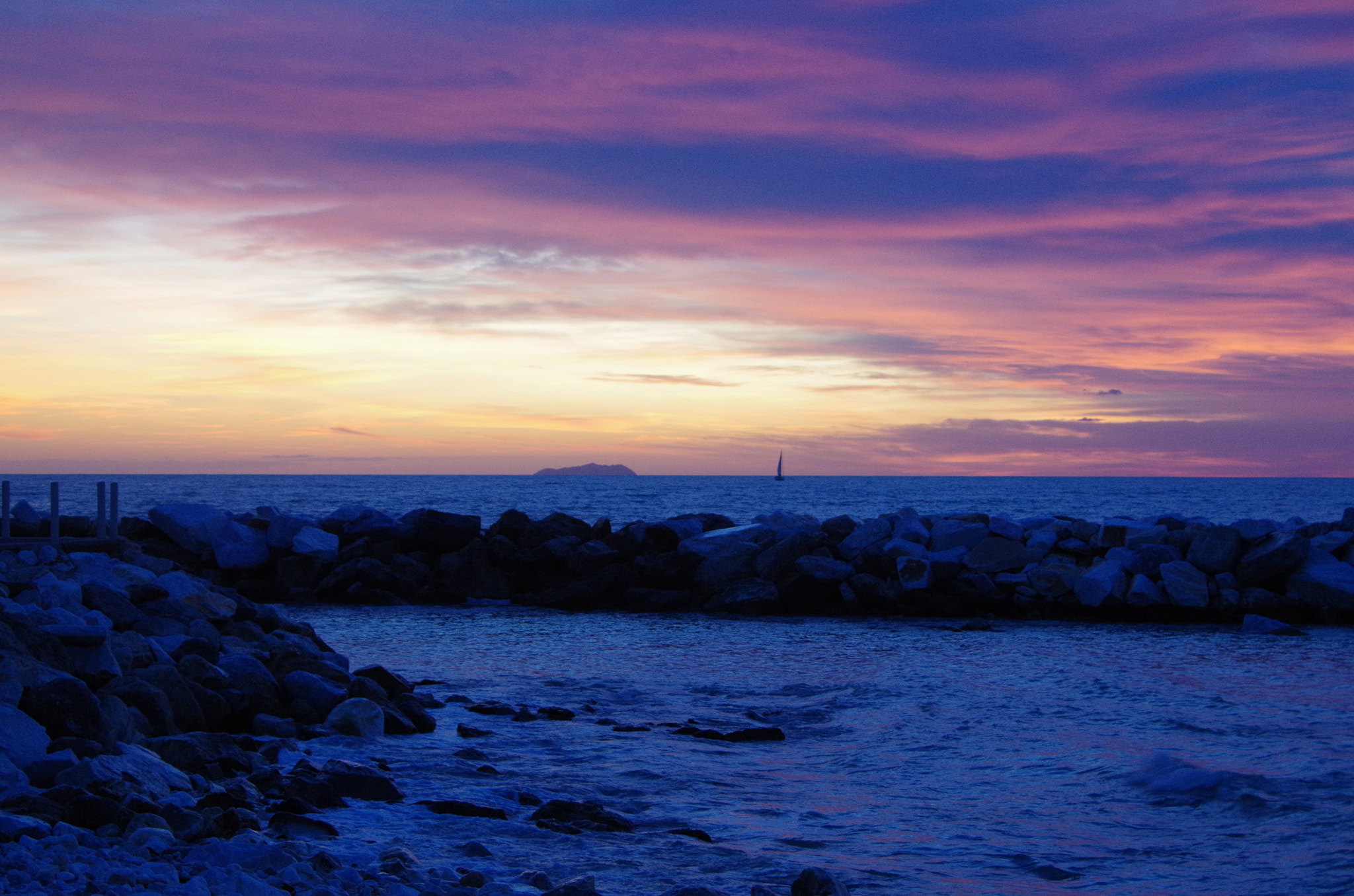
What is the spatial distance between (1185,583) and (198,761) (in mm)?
14687

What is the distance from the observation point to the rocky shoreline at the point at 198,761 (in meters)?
4.34

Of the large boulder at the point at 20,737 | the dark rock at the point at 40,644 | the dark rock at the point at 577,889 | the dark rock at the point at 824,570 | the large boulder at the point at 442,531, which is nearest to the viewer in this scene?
the dark rock at the point at 577,889

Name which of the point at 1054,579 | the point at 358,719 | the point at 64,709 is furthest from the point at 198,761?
the point at 1054,579

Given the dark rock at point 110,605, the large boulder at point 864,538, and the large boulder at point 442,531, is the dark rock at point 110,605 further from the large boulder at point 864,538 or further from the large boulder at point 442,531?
the large boulder at point 864,538

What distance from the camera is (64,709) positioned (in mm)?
6070

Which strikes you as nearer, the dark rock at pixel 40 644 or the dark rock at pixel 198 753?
the dark rock at pixel 198 753

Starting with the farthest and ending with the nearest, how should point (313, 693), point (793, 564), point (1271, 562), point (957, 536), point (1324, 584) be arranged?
point (957, 536), point (793, 564), point (1271, 562), point (1324, 584), point (313, 693)

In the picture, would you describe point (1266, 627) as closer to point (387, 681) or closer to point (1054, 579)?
point (1054, 579)

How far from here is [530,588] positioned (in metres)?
19.1

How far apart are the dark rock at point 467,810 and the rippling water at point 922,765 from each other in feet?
0.35

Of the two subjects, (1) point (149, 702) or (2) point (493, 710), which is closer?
(1) point (149, 702)

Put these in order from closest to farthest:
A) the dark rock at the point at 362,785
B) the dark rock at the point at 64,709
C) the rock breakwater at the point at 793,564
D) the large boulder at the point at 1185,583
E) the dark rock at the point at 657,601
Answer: the dark rock at the point at 64,709 → the dark rock at the point at 362,785 → the large boulder at the point at 1185,583 → the rock breakwater at the point at 793,564 → the dark rock at the point at 657,601

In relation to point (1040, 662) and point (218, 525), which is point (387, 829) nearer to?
point (1040, 662)

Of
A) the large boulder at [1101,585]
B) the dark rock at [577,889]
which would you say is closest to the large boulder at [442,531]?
the large boulder at [1101,585]
